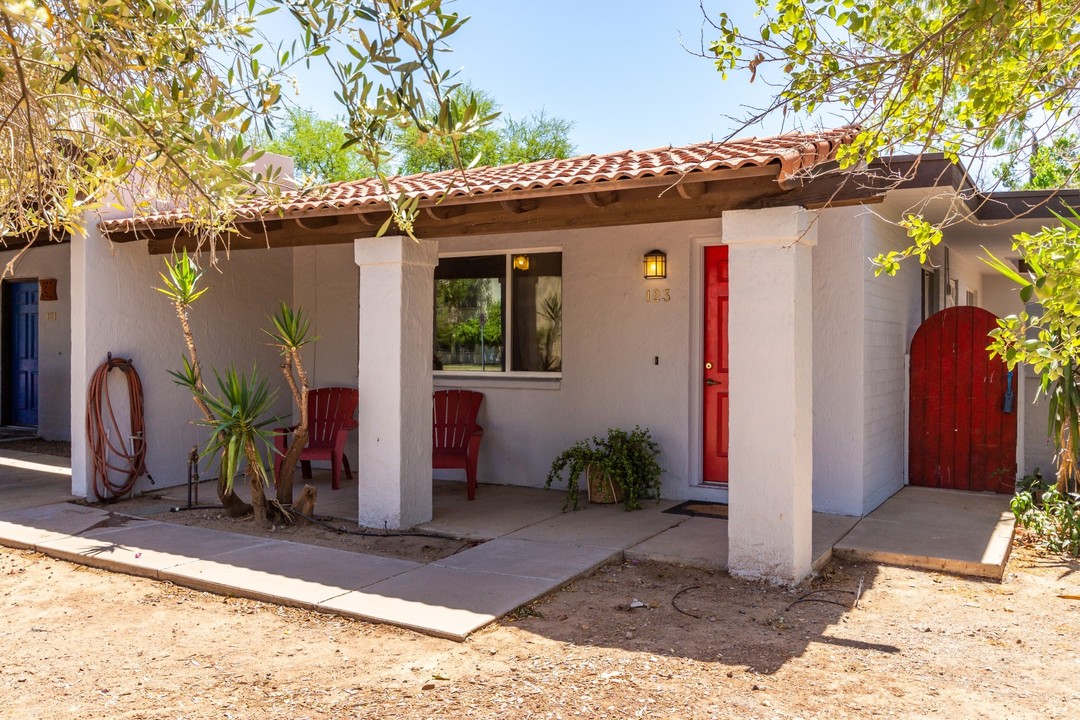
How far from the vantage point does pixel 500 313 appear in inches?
325

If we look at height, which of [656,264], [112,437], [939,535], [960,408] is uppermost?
[656,264]

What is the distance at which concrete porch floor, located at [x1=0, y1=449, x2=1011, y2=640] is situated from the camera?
15.8ft


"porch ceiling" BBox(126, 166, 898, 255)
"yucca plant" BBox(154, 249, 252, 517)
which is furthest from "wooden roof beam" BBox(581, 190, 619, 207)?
"yucca plant" BBox(154, 249, 252, 517)

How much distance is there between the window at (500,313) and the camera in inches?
317

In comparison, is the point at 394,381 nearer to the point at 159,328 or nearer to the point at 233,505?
the point at 233,505

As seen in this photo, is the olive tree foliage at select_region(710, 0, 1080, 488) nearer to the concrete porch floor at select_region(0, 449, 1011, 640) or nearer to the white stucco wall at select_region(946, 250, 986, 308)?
the concrete porch floor at select_region(0, 449, 1011, 640)

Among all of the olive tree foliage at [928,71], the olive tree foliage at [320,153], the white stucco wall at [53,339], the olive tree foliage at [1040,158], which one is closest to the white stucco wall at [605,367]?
the olive tree foliage at [1040,158]

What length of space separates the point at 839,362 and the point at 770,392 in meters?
1.96

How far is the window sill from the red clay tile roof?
1904mm

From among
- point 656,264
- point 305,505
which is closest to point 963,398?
point 656,264

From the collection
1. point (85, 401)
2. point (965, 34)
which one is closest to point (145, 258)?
point (85, 401)

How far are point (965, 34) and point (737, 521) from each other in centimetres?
293

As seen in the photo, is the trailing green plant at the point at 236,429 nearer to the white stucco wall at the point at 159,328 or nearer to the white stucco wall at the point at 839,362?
the white stucco wall at the point at 159,328

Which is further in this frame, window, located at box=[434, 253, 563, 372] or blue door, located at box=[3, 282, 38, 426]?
blue door, located at box=[3, 282, 38, 426]
